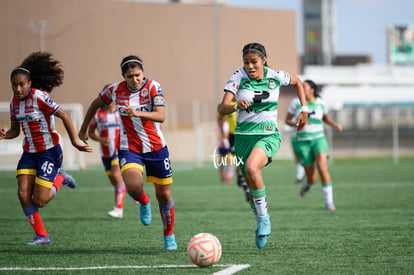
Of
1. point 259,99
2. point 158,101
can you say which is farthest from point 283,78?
point 158,101

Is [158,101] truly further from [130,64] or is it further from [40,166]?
[40,166]

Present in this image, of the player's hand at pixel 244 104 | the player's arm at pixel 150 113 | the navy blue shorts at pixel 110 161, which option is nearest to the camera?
the player's arm at pixel 150 113

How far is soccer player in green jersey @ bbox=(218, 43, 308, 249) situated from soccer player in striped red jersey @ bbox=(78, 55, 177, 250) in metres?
0.80

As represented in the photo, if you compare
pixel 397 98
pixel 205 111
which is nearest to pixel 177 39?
pixel 205 111

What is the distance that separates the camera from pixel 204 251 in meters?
6.20

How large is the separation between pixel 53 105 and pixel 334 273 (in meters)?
3.91

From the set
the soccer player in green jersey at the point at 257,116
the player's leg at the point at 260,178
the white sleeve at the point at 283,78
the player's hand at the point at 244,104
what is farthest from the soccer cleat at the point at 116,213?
the player's hand at the point at 244,104

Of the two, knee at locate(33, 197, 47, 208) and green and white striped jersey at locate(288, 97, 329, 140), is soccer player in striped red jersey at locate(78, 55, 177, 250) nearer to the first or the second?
knee at locate(33, 197, 47, 208)

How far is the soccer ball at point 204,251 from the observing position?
619 centimetres

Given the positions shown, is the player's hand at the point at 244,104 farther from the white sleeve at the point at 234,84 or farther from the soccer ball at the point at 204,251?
the soccer ball at the point at 204,251

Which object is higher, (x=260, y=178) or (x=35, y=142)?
(x=35, y=142)

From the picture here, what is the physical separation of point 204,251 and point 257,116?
1.92 m

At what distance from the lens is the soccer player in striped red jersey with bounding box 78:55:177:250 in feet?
23.7

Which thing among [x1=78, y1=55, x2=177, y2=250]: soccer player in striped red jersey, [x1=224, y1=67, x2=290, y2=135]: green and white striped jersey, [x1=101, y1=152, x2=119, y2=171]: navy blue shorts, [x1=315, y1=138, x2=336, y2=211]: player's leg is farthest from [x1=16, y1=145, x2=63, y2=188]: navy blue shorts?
[x1=315, y1=138, x2=336, y2=211]: player's leg
